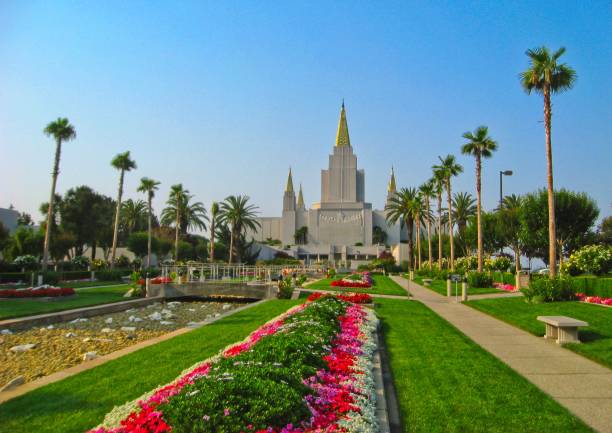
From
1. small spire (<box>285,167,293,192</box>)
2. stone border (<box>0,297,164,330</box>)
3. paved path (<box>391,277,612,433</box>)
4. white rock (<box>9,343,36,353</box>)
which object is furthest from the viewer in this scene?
small spire (<box>285,167,293,192</box>)

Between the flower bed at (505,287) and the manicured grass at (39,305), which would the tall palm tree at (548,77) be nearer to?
the flower bed at (505,287)

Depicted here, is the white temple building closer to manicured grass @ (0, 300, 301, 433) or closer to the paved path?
the paved path

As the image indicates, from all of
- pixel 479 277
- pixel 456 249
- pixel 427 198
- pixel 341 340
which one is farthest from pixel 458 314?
pixel 456 249

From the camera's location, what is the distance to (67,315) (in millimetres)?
17375

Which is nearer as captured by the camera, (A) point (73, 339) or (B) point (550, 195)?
(A) point (73, 339)

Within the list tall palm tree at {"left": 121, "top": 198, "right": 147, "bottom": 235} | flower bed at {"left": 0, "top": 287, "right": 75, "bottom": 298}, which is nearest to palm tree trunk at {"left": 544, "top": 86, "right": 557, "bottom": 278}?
flower bed at {"left": 0, "top": 287, "right": 75, "bottom": 298}

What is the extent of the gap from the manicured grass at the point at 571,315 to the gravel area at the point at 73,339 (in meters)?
10.0

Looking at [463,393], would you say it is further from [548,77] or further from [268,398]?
[548,77]

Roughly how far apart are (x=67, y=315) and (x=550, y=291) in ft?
57.0

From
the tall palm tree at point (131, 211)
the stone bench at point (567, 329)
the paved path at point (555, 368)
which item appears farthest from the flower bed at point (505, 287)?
the tall palm tree at point (131, 211)

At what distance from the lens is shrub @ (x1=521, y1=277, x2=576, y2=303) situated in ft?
59.6

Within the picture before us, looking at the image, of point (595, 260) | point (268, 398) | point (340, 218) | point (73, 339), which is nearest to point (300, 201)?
point (340, 218)

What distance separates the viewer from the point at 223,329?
533 inches

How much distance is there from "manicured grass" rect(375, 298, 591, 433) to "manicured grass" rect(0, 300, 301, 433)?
12.2 feet
